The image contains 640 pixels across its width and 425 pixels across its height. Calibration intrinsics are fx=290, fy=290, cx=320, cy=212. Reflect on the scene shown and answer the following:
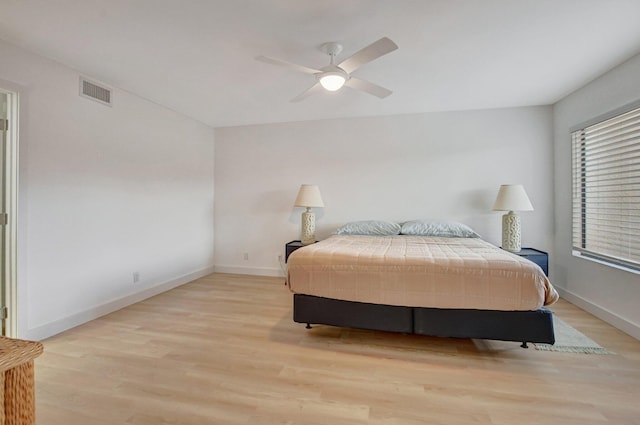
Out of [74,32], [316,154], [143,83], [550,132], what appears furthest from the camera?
[316,154]

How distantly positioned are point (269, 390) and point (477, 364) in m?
1.47

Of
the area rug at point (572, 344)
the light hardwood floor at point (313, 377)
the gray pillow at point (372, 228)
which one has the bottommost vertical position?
the light hardwood floor at point (313, 377)

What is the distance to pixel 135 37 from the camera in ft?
7.26

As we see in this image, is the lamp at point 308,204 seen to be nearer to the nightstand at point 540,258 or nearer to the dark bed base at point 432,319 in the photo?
Answer: the dark bed base at point 432,319

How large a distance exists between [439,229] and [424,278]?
5.50ft

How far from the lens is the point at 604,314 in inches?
110

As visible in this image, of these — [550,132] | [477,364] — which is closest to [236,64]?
[477,364]

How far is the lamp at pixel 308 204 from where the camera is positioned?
4.04 m

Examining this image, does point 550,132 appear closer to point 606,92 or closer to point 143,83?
point 606,92

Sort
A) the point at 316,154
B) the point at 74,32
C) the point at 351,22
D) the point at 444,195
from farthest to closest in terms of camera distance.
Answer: the point at 316,154 → the point at 444,195 → the point at 74,32 → the point at 351,22

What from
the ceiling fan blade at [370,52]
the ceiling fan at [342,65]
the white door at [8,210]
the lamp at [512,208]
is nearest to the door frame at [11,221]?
the white door at [8,210]

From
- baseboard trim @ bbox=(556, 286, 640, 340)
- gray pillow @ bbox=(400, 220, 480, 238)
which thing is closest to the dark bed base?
baseboard trim @ bbox=(556, 286, 640, 340)

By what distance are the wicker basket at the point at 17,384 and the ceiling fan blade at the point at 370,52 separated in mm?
2026

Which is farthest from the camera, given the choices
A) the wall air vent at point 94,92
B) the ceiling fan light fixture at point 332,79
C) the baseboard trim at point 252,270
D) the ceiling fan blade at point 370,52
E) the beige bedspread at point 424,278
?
the baseboard trim at point 252,270
